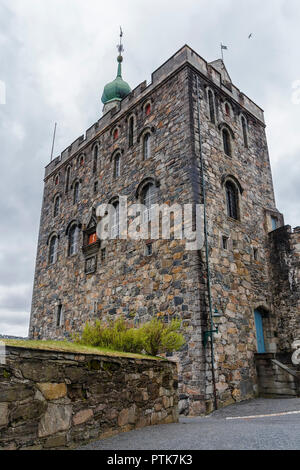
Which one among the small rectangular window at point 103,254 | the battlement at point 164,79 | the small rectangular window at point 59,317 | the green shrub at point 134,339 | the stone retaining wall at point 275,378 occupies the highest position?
the battlement at point 164,79

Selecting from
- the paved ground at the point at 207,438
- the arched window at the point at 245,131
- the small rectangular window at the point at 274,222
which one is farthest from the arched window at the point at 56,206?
the paved ground at the point at 207,438

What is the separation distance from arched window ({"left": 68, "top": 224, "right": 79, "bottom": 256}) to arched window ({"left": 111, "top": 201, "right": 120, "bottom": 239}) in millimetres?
2848

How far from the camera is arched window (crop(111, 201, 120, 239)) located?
13597 mm

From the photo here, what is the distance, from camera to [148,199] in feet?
41.5

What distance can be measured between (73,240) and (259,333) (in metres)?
9.00

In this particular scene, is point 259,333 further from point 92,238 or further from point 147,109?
point 147,109

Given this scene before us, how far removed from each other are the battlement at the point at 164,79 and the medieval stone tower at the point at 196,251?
2.1 inches

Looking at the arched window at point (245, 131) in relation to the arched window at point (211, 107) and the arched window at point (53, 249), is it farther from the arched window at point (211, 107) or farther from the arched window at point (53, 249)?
the arched window at point (53, 249)

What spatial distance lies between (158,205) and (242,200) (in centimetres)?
313

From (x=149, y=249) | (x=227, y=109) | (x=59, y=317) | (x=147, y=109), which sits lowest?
(x=59, y=317)

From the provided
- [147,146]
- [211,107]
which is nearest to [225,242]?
[147,146]

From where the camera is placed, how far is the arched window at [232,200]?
1233 centimetres

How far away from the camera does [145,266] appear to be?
38.0 ft
